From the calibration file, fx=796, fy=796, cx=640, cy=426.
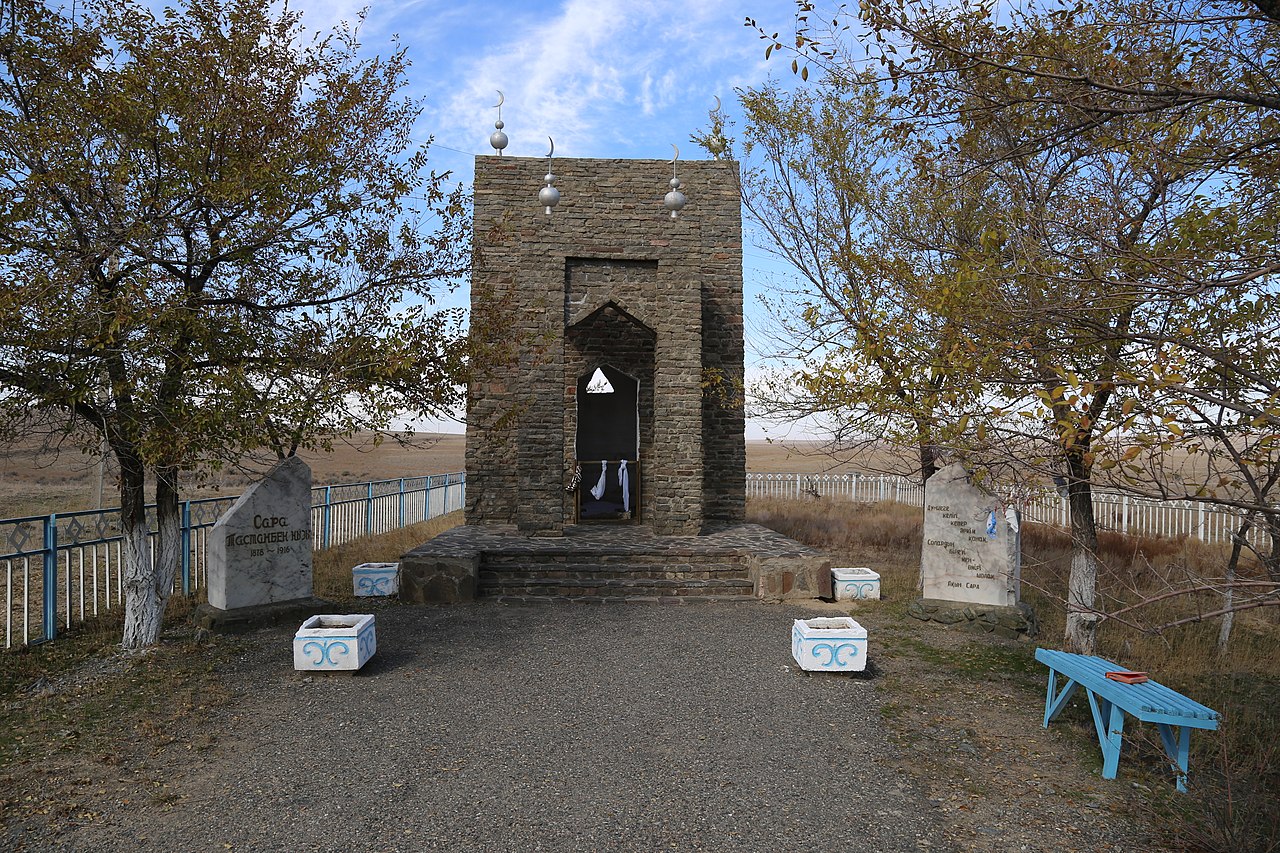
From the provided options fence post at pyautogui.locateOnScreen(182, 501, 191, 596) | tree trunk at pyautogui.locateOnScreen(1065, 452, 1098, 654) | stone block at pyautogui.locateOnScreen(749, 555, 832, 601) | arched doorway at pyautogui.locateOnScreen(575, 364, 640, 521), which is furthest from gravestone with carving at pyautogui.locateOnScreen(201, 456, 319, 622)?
arched doorway at pyautogui.locateOnScreen(575, 364, 640, 521)

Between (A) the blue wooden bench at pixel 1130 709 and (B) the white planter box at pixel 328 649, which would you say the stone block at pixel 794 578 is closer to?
(A) the blue wooden bench at pixel 1130 709

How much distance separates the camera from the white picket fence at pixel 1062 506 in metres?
15.1

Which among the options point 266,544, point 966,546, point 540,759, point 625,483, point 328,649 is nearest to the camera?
point 540,759

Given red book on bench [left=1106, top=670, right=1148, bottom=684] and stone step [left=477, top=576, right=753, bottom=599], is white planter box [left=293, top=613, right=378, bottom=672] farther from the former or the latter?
red book on bench [left=1106, top=670, right=1148, bottom=684]

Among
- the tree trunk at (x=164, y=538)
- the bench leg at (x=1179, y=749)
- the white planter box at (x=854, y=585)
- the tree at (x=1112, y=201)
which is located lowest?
the white planter box at (x=854, y=585)

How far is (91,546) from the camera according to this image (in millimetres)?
8594

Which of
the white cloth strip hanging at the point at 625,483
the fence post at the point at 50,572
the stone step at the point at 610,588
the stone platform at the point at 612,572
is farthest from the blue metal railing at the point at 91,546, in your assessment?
the white cloth strip hanging at the point at 625,483

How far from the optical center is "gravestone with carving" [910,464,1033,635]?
924 centimetres

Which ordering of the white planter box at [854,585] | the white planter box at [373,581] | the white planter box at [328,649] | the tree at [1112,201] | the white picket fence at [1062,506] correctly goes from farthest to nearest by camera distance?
the white picket fence at [1062,506]
the white planter box at [854,585]
the white planter box at [373,581]
the white planter box at [328,649]
the tree at [1112,201]

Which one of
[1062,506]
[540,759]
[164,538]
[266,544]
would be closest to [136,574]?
[164,538]

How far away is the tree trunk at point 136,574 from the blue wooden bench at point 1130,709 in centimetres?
808

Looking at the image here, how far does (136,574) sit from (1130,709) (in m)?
8.38

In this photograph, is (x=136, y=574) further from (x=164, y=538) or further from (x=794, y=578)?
(x=794, y=578)

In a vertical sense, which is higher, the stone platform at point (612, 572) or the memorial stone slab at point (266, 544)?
the memorial stone slab at point (266, 544)
